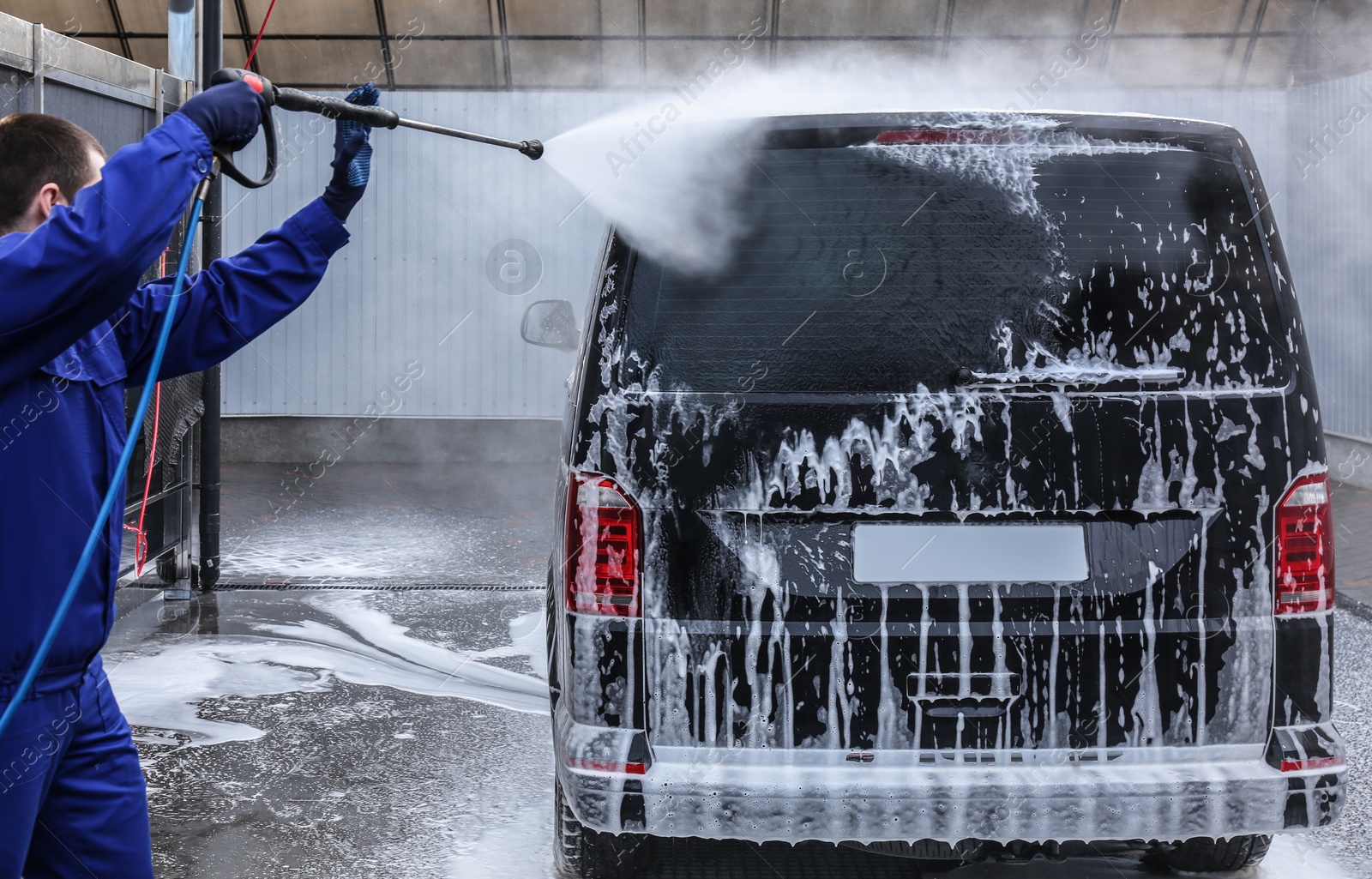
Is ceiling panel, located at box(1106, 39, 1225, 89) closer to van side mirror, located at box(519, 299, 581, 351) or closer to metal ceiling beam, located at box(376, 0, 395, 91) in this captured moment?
metal ceiling beam, located at box(376, 0, 395, 91)

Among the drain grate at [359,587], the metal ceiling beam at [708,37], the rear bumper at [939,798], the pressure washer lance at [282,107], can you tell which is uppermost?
the metal ceiling beam at [708,37]

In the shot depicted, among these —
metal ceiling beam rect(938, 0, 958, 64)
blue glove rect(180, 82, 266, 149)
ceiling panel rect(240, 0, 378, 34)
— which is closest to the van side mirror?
blue glove rect(180, 82, 266, 149)

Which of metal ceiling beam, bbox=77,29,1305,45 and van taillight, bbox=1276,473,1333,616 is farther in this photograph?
metal ceiling beam, bbox=77,29,1305,45

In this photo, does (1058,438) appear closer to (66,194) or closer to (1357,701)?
(66,194)

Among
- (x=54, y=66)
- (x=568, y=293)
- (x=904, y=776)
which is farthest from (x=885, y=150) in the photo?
(x=568, y=293)

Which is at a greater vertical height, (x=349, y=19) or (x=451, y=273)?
(x=349, y=19)

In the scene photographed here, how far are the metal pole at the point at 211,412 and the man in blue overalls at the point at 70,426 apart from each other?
4.43 metres

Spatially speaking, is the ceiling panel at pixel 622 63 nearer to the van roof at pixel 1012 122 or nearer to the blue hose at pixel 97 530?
the van roof at pixel 1012 122

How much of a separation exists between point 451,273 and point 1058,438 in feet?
32.3

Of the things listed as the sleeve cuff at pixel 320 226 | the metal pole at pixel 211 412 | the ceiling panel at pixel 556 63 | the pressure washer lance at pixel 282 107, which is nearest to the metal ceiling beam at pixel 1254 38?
the ceiling panel at pixel 556 63

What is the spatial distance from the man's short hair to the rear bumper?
1.52 metres

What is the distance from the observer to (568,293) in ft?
38.7

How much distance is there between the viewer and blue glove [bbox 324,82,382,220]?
2.23 metres

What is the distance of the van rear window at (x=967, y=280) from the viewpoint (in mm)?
2594
